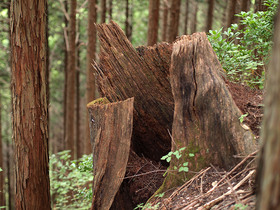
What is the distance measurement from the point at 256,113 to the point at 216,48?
6.85ft

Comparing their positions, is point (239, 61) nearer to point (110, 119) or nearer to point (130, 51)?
point (130, 51)

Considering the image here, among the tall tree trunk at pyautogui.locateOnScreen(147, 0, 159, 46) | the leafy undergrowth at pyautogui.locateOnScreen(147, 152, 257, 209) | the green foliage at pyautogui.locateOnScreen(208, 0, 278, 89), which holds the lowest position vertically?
the leafy undergrowth at pyautogui.locateOnScreen(147, 152, 257, 209)

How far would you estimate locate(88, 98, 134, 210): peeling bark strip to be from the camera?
4125 millimetres

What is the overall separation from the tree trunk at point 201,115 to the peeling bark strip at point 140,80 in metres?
1.02

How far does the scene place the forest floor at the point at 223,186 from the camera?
282 centimetres

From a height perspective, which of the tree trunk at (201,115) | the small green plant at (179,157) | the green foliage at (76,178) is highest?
the tree trunk at (201,115)

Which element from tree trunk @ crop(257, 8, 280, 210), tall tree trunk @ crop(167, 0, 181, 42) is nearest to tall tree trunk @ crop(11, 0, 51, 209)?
tree trunk @ crop(257, 8, 280, 210)

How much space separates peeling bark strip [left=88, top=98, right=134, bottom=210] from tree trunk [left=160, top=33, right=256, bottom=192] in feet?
2.36

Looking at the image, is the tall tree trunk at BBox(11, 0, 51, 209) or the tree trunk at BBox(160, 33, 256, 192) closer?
the tree trunk at BBox(160, 33, 256, 192)

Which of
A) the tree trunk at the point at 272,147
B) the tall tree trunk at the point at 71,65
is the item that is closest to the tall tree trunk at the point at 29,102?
the tree trunk at the point at 272,147

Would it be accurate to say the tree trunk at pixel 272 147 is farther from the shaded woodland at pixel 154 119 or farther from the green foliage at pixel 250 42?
the green foliage at pixel 250 42

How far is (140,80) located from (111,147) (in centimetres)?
127

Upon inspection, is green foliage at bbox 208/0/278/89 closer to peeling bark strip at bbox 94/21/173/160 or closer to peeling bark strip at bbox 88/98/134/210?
peeling bark strip at bbox 94/21/173/160

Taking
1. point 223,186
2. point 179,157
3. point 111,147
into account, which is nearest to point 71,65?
point 111,147
